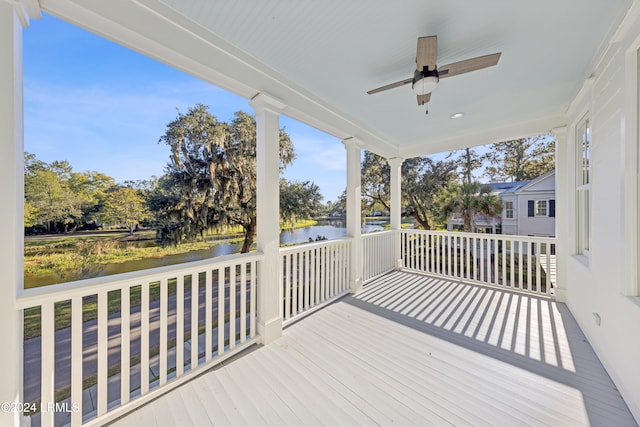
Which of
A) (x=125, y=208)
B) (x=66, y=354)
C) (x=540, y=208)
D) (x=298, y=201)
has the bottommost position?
(x=66, y=354)

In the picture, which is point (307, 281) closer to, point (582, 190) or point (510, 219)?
point (582, 190)

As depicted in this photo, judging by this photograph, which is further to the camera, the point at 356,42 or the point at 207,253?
the point at 207,253

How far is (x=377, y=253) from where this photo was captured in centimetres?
436

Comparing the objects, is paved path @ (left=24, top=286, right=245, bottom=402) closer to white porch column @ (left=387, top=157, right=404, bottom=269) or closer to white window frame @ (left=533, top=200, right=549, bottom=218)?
white porch column @ (left=387, top=157, right=404, bottom=269)

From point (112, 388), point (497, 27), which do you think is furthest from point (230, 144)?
point (497, 27)

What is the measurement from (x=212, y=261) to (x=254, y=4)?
1.91 m

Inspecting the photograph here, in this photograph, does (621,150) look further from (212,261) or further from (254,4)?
(212,261)

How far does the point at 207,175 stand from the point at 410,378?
488 centimetres

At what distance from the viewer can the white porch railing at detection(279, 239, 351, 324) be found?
107 inches

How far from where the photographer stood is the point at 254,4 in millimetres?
1459

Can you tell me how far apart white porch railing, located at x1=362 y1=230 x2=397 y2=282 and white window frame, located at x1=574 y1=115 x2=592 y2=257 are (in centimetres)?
253

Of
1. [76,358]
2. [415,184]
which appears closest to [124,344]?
[76,358]

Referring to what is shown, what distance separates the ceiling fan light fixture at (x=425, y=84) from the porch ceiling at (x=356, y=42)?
0.27 metres

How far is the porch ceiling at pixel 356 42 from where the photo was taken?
58.0 inches
